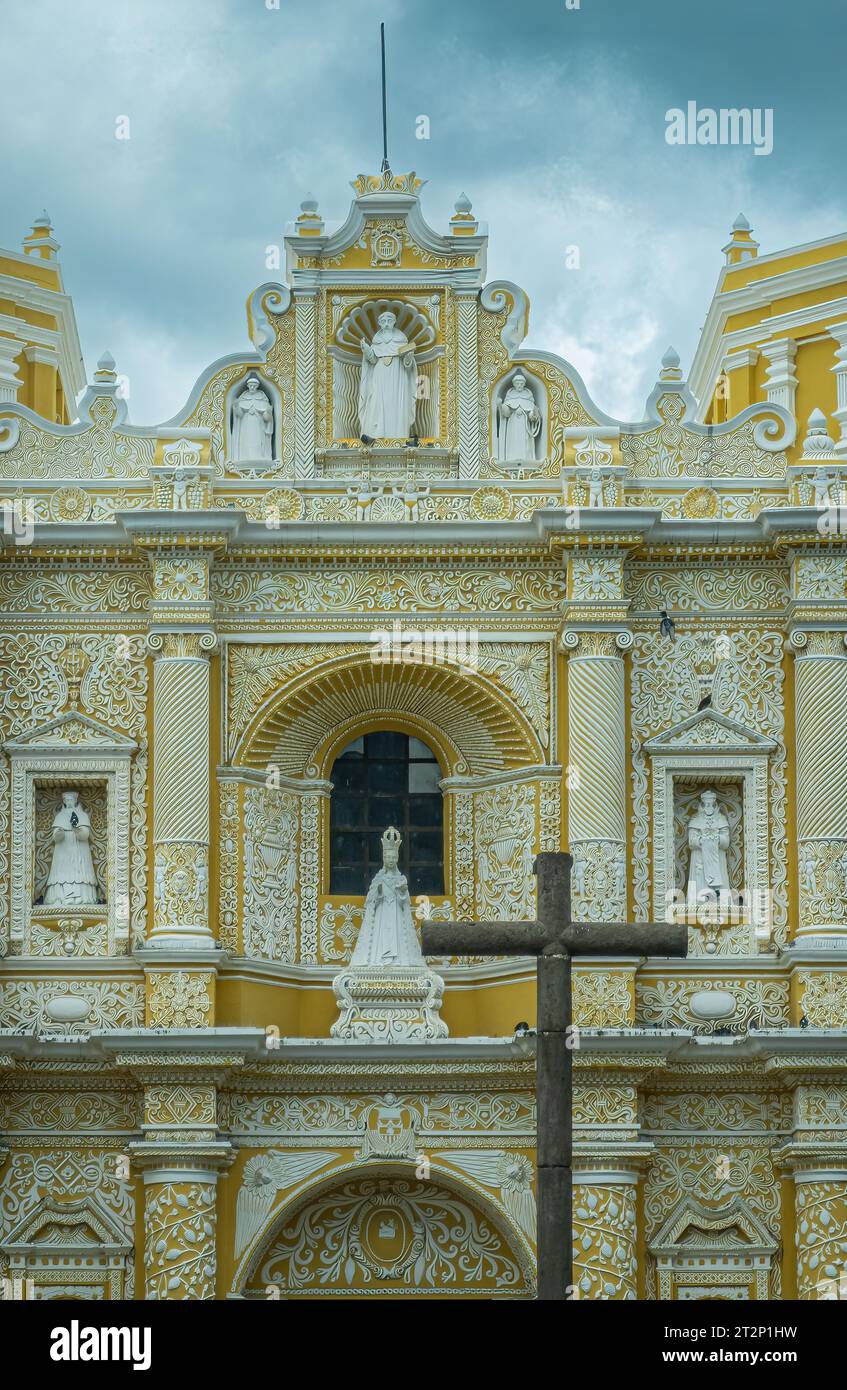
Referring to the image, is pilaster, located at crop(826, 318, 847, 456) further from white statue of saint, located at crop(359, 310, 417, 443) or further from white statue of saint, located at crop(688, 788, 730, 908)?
white statue of saint, located at crop(688, 788, 730, 908)

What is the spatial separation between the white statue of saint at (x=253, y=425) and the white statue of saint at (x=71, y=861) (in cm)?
308

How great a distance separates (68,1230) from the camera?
68.1ft

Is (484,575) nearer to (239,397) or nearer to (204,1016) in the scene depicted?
(239,397)

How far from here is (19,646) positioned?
2161 cm

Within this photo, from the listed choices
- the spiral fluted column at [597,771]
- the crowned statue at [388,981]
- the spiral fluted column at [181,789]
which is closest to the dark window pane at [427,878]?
the crowned statue at [388,981]

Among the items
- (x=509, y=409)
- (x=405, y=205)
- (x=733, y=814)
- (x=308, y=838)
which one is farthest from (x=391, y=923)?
(x=405, y=205)

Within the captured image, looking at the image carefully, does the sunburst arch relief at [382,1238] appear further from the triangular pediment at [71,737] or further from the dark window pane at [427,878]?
the triangular pediment at [71,737]

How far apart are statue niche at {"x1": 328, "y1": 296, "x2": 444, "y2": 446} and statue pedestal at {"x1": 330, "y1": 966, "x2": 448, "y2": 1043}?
4.32 metres

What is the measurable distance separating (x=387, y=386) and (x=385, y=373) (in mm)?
110

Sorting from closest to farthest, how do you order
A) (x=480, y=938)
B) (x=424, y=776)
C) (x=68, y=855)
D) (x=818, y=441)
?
(x=480, y=938), (x=68, y=855), (x=818, y=441), (x=424, y=776)

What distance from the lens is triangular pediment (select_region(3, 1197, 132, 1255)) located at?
67.7 feet

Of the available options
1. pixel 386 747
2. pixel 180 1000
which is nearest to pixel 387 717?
pixel 386 747

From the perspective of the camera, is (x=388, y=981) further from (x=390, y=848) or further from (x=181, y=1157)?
(x=181, y=1157)

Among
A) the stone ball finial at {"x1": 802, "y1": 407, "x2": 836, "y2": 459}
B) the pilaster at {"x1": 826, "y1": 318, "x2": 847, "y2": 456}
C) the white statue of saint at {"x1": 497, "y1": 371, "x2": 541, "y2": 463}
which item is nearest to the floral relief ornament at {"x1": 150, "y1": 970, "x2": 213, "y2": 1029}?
the white statue of saint at {"x1": 497, "y1": 371, "x2": 541, "y2": 463}
